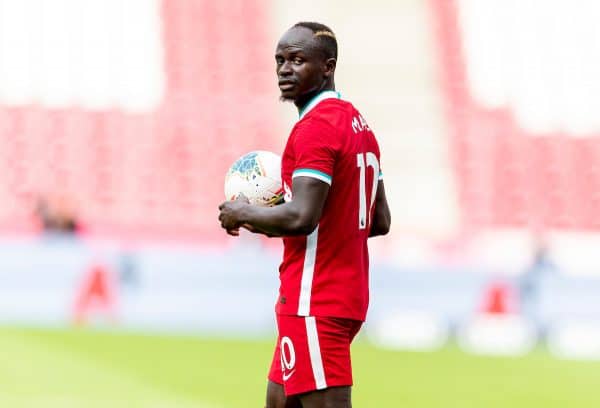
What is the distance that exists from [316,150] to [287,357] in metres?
0.75

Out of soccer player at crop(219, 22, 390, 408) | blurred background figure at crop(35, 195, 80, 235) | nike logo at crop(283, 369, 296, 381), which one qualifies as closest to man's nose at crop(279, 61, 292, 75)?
soccer player at crop(219, 22, 390, 408)

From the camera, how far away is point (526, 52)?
22344 millimetres

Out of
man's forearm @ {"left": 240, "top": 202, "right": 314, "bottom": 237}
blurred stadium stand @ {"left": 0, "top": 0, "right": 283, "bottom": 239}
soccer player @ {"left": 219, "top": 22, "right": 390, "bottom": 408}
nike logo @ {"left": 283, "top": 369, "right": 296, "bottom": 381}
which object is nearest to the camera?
man's forearm @ {"left": 240, "top": 202, "right": 314, "bottom": 237}

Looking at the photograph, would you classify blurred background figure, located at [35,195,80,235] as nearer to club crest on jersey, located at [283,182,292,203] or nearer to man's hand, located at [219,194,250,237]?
club crest on jersey, located at [283,182,292,203]

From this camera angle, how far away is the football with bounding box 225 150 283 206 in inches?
177

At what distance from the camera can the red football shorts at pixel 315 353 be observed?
4137 millimetres

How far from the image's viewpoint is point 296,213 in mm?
3979

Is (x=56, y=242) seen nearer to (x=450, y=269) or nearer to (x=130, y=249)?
(x=130, y=249)

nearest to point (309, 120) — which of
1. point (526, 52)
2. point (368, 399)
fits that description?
point (368, 399)

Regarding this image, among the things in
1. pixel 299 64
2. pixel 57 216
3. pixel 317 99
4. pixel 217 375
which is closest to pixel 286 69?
pixel 299 64

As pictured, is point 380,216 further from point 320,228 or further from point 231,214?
point 231,214

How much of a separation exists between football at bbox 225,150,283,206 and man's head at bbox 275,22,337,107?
0.39 metres

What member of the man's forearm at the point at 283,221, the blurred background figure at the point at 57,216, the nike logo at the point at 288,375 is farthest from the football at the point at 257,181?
the blurred background figure at the point at 57,216

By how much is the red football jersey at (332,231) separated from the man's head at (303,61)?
6cm
